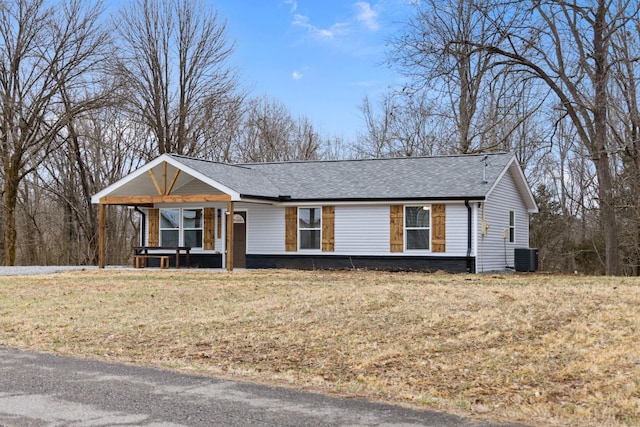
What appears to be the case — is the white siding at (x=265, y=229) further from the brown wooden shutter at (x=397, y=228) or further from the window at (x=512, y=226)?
the window at (x=512, y=226)

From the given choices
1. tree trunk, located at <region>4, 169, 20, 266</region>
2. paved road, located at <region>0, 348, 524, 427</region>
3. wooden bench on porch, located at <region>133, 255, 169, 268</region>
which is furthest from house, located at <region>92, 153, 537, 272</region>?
paved road, located at <region>0, 348, 524, 427</region>

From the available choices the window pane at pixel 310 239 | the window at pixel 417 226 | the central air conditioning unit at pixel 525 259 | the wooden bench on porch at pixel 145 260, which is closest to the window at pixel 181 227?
the wooden bench on porch at pixel 145 260

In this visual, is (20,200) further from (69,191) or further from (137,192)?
(137,192)

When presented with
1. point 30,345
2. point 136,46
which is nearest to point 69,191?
point 136,46

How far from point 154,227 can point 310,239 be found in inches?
244

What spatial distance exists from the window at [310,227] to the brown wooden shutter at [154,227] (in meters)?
5.64

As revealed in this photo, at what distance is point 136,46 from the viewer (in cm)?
3419

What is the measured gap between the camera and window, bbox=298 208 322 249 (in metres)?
23.2

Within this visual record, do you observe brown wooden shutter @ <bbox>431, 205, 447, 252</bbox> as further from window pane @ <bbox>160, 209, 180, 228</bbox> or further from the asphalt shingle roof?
window pane @ <bbox>160, 209, 180, 228</bbox>

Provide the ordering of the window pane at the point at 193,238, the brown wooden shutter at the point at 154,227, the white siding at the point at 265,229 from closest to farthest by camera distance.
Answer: the white siding at the point at 265,229, the window pane at the point at 193,238, the brown wooden shutter at the point at 154,227

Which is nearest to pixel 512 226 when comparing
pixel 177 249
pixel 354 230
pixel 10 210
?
pixel 354 230

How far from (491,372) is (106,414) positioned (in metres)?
4.10

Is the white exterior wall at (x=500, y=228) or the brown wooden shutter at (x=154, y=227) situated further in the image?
the brown wooden shutter at (x=154, y=227)

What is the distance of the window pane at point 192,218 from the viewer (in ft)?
81.4
